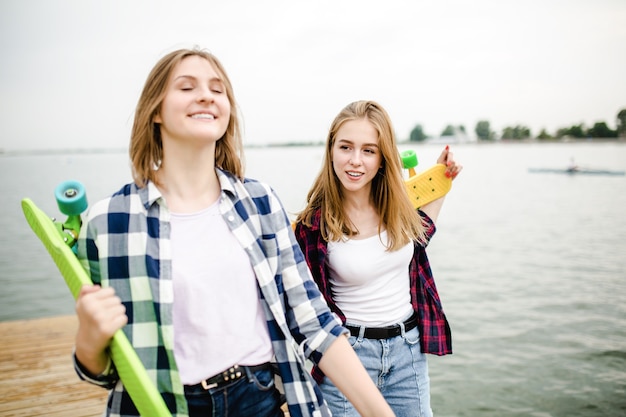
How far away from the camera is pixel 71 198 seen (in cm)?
128

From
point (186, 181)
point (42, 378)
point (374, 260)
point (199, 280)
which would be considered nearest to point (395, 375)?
point (374, 260)

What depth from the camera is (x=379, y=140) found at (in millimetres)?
2178

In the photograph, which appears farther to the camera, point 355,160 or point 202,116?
point 355,160

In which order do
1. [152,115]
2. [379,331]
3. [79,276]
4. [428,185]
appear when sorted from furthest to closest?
1. [428,185]
2. [379,331]
3. [152,115]
4. [79,276]

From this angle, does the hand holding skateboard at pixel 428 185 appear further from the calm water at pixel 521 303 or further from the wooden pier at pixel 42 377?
the calm water at pixel 521 303

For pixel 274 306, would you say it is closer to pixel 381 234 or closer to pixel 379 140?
pixel 381 234

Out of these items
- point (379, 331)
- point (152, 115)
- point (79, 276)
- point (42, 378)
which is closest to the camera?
point (79, 276)

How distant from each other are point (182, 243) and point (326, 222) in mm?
1019

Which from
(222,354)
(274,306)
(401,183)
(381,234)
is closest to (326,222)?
(381,234)

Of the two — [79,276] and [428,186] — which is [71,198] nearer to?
[79,276]

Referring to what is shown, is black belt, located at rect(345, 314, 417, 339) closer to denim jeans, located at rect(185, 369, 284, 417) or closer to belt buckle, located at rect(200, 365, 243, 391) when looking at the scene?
denim jeans, located at rect(185, 369, 284, 417)

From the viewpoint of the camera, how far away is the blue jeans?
2.01 metres

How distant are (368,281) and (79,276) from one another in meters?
1.31

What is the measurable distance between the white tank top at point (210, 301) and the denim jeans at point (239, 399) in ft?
0.14
